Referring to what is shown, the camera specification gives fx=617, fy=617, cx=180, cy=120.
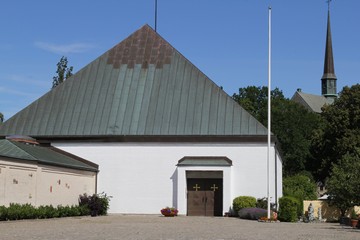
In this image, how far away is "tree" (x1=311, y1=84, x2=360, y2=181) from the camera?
215ft

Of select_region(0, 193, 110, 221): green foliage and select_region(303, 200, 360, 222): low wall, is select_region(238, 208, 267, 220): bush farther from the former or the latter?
select_region(0, 193, 110, 221): green foliage

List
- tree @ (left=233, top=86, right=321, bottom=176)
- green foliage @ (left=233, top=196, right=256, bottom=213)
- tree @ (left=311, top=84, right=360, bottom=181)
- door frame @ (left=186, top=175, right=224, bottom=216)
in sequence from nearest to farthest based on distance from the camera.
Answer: green foliage @ (left=233, top=196, right=256, bottom=213), door frame @ (left=186, top=175, right=224, bottom=216), tree @ (left=311, top=84, right=360, bottom=181), tree @ (left=233, top=86, right=321, bottom=176)

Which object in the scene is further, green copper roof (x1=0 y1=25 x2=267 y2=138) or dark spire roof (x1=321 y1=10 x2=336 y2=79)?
dark spire roof (x1=321 y1=10 x2=336 y2=79)

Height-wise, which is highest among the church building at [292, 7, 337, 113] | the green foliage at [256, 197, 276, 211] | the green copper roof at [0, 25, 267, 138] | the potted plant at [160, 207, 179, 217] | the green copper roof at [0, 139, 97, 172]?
the church building at [292, 7, 337, 113]

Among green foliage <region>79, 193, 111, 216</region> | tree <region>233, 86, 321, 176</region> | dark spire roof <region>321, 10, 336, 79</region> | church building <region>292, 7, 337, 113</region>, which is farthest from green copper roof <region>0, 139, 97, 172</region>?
church building <region>292, 7, 337, 113</region>

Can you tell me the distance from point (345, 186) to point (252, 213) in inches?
224

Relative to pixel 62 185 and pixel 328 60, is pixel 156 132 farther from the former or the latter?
pixel 328 60

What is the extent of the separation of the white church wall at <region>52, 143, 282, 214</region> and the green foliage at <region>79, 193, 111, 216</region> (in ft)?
5.60

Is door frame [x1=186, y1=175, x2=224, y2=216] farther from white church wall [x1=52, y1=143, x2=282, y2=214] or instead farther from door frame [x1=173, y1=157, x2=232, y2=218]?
white church wall [x1=52, y1=143, x2=282, y2=214]

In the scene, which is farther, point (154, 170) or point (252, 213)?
point (154, 170)

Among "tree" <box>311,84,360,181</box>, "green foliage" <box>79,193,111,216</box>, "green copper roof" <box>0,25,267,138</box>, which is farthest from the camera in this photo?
"tree" <box>311,84,360,181</box>

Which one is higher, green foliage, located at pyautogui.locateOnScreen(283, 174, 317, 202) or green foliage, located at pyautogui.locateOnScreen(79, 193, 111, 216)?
green foliage, located at pyautogui.locateOnScreen(283, 174, 317, 202)

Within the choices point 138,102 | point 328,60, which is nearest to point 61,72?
point 138,102

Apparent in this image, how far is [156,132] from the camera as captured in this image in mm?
43375
